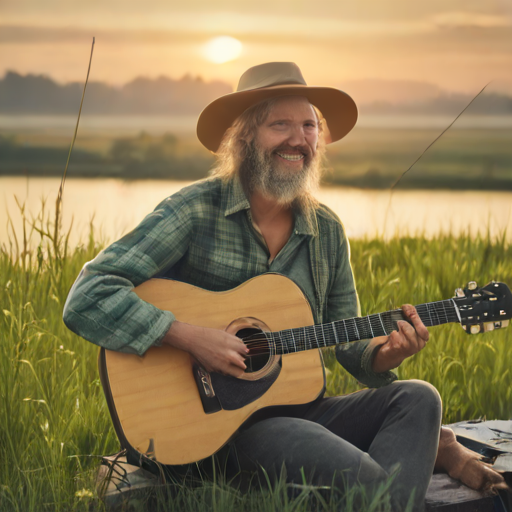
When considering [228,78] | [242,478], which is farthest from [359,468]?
[228,78]

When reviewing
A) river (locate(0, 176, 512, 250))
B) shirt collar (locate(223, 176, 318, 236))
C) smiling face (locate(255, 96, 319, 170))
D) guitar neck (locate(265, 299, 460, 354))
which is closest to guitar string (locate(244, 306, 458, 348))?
guitar neck (locate(265, 299, 460, 354))

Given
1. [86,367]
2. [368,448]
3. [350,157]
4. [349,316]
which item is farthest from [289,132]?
[86,367]

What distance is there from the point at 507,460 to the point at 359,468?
0.89 metres

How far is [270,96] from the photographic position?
252cm

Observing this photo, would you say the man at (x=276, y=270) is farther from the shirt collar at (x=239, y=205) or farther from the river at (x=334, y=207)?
the river at (x=334, y=207)

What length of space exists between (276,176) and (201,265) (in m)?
0.50

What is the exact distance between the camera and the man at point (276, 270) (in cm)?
215

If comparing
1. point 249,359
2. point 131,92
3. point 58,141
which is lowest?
point 249,359

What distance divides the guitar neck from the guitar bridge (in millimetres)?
289

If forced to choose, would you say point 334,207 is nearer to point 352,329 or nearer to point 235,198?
point 235,198

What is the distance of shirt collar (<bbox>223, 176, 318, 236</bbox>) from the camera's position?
249cm

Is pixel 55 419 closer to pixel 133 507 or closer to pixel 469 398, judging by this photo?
pixel 133 507

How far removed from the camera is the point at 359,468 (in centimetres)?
205

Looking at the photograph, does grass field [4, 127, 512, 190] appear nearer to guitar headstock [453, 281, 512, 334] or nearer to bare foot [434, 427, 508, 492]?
guitar headstock [453, 281, 512, 334]
